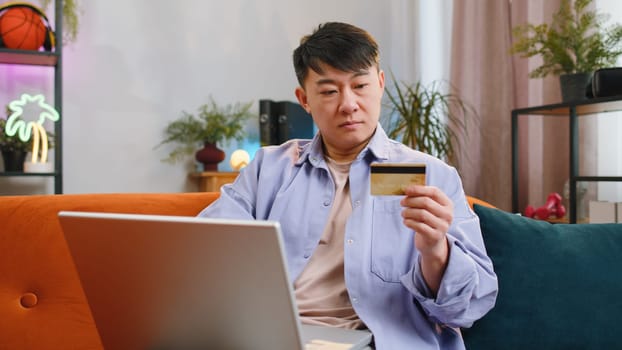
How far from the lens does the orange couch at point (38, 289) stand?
1.35m

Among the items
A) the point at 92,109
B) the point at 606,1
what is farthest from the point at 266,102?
the point at 606,1

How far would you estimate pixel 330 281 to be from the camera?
48.9 inches

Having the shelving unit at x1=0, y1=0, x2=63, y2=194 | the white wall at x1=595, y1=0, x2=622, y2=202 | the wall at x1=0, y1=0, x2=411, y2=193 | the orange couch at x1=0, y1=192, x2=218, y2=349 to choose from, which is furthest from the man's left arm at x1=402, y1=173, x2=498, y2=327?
the wall at x1=0, y1=0, x2=411, y2=193

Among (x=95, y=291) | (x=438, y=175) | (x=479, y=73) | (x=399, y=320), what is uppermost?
(x=479, y=73)

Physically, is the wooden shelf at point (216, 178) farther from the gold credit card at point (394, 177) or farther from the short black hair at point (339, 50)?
the gold credit card at point (394, 177)

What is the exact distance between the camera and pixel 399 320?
1153 millimetres

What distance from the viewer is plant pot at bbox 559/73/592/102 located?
2.63 m

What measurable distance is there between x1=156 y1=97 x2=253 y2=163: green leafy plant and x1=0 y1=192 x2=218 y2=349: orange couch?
245 centimetres

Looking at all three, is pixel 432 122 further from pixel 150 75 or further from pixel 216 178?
pixel 150 75

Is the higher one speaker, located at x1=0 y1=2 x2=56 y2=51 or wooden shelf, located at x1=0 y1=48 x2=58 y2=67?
speaker, located at x1=0 y1=2 x2=56 y2=51

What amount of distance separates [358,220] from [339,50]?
37cm

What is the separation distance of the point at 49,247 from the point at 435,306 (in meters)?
0.87

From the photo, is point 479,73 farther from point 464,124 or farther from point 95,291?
point 95,291

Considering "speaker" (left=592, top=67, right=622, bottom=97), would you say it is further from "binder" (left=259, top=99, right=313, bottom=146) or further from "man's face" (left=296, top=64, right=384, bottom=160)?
"binder" (left=259, top=99, right=313, bottom=146)
